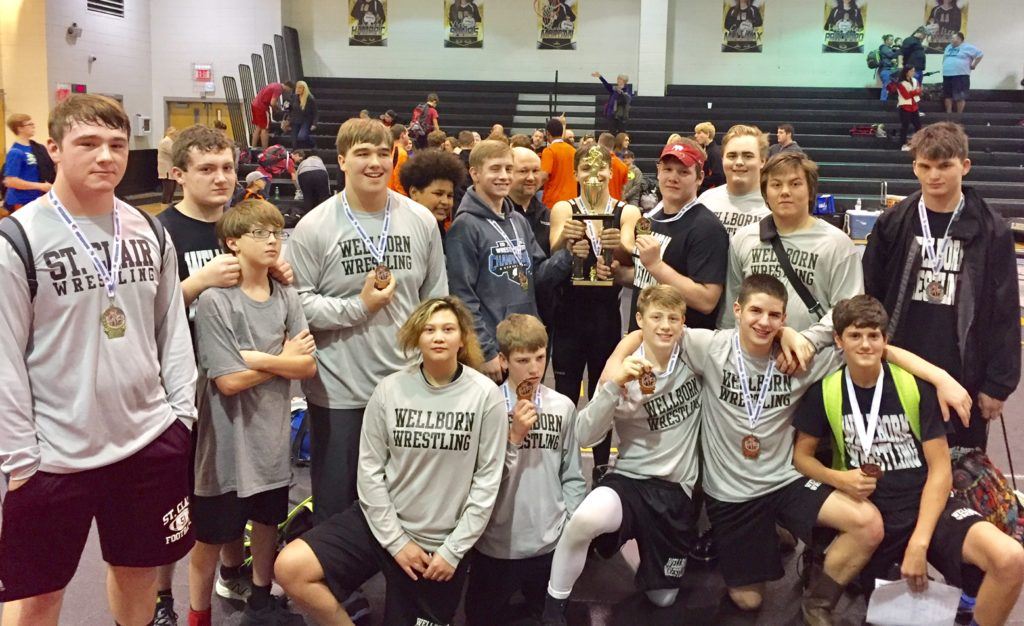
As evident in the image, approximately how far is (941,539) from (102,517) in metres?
2.93

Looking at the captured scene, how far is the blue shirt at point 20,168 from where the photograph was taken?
909 cm

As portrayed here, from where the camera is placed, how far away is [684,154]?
151 inches

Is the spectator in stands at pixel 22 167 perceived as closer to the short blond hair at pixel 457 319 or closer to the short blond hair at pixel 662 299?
the short blond hair at pixel 457 319

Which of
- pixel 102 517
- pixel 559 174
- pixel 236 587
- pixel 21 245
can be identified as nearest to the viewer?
pixel 21 245

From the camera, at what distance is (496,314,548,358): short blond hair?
11.2ft

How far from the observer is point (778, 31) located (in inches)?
846

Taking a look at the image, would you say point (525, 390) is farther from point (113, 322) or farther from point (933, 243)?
point (933, 243)

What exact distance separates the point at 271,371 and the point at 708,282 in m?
1.89

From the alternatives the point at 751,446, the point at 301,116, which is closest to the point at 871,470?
the point at 751,446

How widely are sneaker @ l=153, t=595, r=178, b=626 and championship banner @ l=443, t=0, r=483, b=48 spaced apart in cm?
Result: 2008

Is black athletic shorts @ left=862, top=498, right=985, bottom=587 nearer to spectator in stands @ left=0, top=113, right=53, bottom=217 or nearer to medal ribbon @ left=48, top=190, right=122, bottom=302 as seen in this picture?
medal ribbon @ left=48, top=190, right=122, bottom=302

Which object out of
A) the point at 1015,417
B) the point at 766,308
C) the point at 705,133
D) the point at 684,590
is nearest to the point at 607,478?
the point at 684,590

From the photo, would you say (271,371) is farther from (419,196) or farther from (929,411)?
(929,411)

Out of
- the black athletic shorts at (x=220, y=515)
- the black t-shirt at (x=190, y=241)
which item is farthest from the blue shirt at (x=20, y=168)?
the black athletic shorts at (x=220, y=515)
